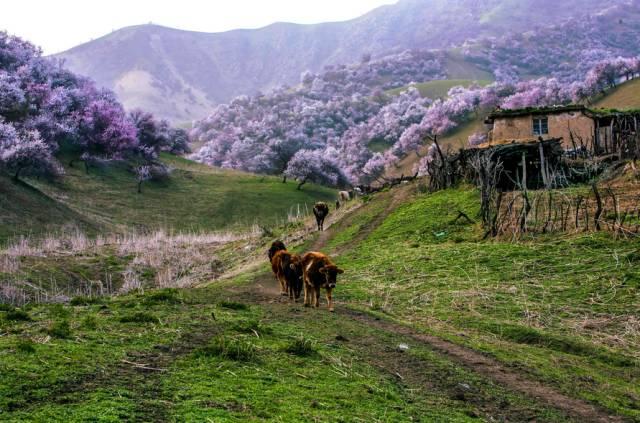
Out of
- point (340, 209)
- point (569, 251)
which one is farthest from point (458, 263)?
point (340, 209)

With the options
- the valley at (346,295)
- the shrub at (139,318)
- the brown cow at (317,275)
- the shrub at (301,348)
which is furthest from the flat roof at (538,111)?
the shrub at (301,348)

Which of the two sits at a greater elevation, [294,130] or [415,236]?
[294,130]

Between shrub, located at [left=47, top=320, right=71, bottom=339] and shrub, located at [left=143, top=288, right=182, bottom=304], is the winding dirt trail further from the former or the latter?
shrub, located at [left=47, top=320, right=71, bottom=339]

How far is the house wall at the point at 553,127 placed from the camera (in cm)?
4388

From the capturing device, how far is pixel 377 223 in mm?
30703

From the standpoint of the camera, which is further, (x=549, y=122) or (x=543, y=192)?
(x=549, y=122)

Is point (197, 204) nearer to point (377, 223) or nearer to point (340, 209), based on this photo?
point (340, 209)

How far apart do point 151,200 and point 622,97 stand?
60.1 m

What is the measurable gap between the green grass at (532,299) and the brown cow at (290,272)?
1.70 metres

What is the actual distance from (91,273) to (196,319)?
62.0 feet

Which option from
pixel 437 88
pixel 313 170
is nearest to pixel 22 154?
pixel 313 170

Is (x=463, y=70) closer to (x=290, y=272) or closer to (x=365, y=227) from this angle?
(x=365, y=227)

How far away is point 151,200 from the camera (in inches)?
2340

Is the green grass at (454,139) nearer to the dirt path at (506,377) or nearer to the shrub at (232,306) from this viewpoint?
the shrub at (232,306)
